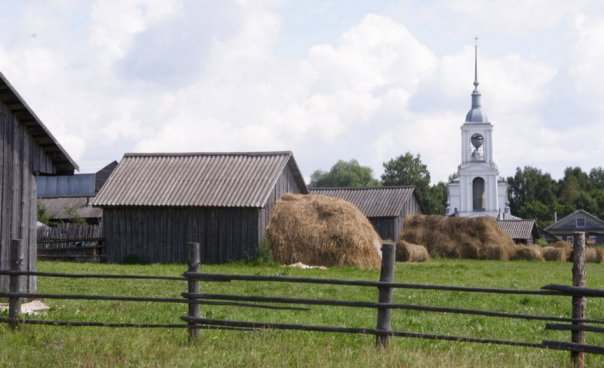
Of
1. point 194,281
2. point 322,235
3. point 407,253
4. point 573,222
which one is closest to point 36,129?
point 194,281

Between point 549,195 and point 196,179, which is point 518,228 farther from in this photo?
point 549,195

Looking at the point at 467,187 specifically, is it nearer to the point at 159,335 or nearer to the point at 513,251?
the point at 513,251

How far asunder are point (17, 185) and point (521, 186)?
354 feet

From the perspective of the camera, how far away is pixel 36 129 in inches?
654

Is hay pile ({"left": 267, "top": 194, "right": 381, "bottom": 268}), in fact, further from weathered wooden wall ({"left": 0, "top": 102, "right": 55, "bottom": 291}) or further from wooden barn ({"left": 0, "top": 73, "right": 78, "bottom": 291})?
weathered wooden wall ({"left": 0, "top": 102, "right": 55, "bottom": 291})

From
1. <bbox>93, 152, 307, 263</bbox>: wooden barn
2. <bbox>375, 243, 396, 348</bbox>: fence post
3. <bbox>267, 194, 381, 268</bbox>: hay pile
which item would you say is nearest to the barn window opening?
<bbox>93, 152, 307, 263</bbox>: wooden barn

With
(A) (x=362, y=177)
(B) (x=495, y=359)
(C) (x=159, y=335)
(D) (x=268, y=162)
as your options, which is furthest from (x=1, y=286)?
(A) (x=362, y=177)

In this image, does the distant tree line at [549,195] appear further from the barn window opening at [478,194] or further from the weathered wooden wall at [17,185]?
the weathered wooden wall at [17,185]

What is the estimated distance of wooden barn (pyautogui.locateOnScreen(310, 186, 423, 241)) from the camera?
1923 inches

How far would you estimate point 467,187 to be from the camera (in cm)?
8912

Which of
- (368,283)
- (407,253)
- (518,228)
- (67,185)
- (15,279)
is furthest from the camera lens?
(67,185)

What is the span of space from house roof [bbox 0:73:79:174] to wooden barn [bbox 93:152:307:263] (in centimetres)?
1241

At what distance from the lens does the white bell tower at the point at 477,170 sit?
8856 cm

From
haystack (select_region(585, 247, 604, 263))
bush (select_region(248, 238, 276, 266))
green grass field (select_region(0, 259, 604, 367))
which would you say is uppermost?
bush (select_region(248, 238, 276, 266))
